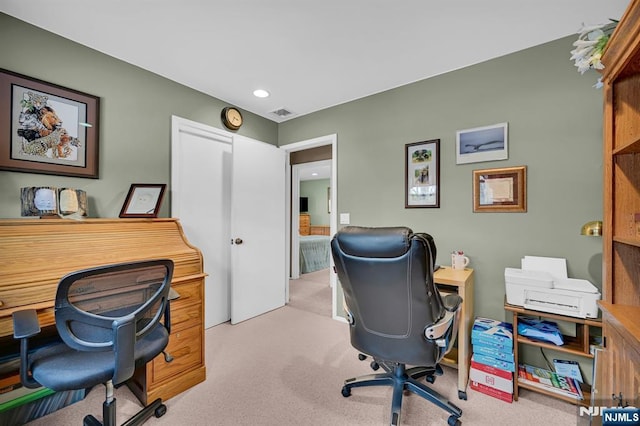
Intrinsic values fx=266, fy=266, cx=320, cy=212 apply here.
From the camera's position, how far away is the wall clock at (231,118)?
2.96 metres

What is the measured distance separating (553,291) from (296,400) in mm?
1779

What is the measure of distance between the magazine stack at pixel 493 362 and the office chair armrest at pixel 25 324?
2.43 meters

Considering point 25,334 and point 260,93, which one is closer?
point 25,334

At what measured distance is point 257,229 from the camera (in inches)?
127

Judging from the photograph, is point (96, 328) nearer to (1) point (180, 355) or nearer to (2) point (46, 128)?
(1) point (180, 355)

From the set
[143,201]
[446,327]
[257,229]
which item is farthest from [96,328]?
[257,229]

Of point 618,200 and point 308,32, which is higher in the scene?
point 308,32

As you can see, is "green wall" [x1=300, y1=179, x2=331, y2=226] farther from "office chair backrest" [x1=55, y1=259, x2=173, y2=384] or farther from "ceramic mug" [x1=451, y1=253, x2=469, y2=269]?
"office chair backrest" [x1=55, y1=259, x2=173, y2=384]

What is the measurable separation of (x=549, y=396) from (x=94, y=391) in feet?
10.2

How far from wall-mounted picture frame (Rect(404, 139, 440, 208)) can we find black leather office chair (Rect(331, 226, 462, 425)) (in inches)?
45.5

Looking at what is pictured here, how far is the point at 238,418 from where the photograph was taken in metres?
1.61

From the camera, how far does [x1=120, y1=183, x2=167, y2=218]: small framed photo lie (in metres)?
2.08

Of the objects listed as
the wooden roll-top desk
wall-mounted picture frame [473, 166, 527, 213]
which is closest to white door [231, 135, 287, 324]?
the wooden roll-top desk

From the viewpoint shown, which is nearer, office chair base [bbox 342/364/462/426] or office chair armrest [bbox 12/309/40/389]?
office chair armrest [bbox 12/309/40/389]
